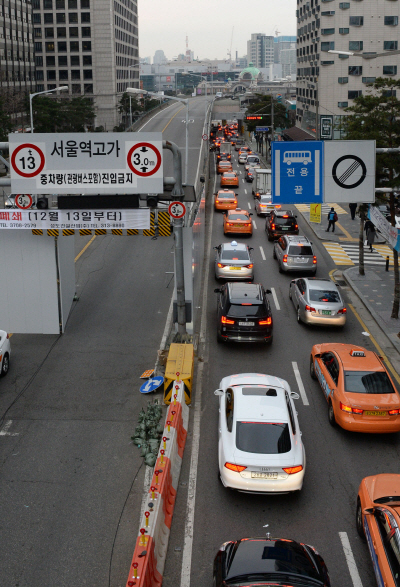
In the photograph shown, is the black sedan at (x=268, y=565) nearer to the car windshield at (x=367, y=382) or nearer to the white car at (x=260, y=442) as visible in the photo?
the white car at (x=260, y=442)

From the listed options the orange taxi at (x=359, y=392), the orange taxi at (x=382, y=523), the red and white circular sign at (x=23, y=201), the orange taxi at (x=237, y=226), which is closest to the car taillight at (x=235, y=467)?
the orange taxi at (x=382, y=523)

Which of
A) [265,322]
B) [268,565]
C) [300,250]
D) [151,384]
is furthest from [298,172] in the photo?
[300,250]

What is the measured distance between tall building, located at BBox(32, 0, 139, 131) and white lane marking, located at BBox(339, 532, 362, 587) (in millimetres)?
121245

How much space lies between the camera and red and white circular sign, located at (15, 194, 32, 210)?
17.0m

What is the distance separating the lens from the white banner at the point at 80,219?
1681cm

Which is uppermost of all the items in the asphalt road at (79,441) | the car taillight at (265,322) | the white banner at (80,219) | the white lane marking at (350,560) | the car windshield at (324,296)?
the white banner at (80,219)

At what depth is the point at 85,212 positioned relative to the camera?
1692 centimetres

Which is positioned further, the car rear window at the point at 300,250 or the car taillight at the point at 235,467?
the car rear window at the point at 300,250

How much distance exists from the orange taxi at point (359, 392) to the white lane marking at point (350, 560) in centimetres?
337

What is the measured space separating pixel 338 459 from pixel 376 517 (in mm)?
3681

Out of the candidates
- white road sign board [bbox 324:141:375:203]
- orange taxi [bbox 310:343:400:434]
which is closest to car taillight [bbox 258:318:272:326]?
orange taxi [bbox 310:343:400:434]

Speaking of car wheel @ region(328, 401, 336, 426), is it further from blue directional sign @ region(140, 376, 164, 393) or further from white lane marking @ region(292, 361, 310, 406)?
blue directional sign @ region(140, 376, 164, 393)

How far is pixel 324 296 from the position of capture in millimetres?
20578

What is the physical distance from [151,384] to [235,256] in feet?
37.1
